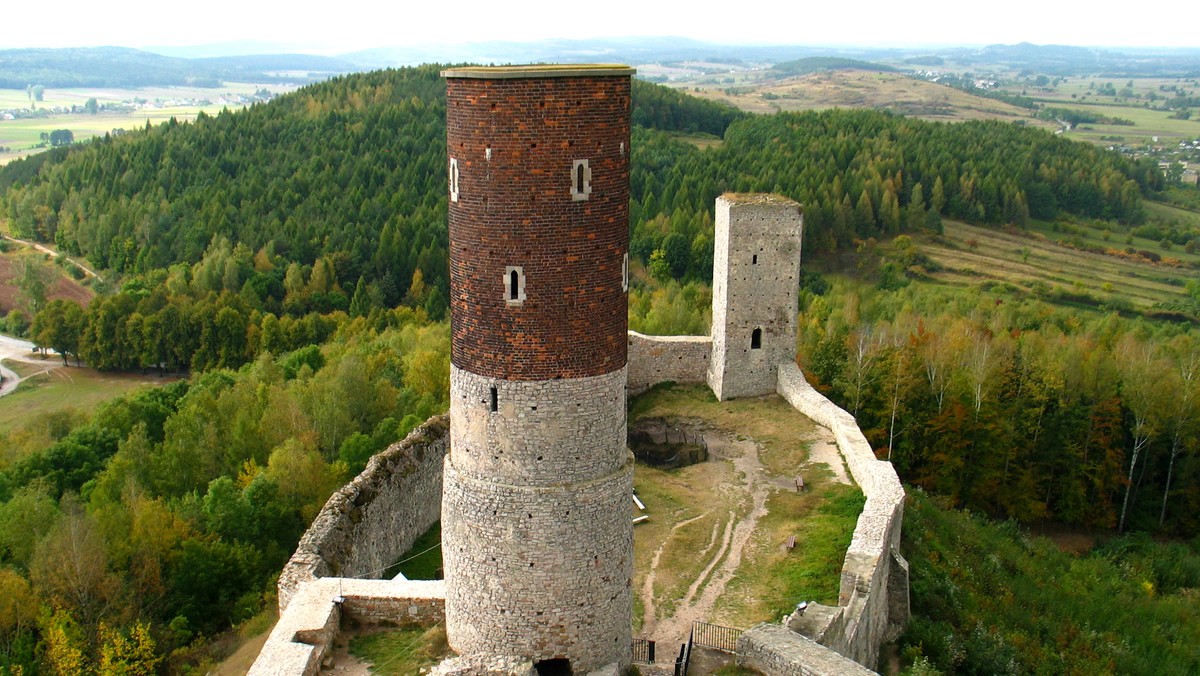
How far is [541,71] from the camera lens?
46.0 feet

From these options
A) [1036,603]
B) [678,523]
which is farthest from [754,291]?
[1036,603]

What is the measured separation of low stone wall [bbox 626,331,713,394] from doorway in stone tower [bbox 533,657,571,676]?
2148 centimetres

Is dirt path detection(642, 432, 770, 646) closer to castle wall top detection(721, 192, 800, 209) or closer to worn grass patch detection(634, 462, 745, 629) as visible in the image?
worn grass patch detection(634, 462, 745, 629)

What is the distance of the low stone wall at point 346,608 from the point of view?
17609mm

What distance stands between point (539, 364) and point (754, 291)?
21565mm

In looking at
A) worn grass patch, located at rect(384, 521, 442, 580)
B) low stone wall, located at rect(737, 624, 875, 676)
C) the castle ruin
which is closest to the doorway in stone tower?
the castle ruin

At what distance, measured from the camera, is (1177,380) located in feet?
132

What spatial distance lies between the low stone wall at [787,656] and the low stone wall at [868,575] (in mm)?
1014

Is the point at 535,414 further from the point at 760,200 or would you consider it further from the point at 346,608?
the point at 760,200

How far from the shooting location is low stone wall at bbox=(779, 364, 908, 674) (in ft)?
63.0

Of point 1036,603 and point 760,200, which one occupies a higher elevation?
point 760,200

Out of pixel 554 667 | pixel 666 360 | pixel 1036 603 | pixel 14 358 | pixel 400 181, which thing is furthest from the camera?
pixel 400 181

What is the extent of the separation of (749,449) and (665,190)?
Result: 5312 cm

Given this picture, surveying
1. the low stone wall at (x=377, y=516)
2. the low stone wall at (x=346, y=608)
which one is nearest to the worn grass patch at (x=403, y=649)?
the low stone wall at (x=346, y=608)
